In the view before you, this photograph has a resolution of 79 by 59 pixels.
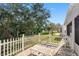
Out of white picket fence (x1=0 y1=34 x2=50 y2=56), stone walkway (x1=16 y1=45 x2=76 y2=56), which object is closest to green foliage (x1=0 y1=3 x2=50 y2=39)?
white picket fence (x1=0 y1=34 x2=50 y2=56)

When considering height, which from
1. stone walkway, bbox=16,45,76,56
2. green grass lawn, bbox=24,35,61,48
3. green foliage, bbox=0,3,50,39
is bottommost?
stone walkway, bbox=16,45,76,56

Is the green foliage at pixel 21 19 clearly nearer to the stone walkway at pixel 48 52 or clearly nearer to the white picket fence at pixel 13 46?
the white picket fence at pixel 13 46

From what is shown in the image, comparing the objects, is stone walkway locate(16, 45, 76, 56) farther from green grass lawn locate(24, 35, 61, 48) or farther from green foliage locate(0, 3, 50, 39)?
green foliage locate(0, 3, 50, 39)

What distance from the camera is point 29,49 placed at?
4238 mm

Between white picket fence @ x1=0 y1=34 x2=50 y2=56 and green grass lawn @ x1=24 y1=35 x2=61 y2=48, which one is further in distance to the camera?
green grass lawn @ x1=24 y1=35 x2=61 y2=48

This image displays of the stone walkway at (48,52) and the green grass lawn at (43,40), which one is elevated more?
the green grass lawn at (43,40)

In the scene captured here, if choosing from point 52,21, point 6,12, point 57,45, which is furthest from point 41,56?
point 6,12

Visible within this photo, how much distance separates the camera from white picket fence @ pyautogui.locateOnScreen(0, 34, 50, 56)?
4.11 meters

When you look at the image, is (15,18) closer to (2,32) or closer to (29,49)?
(2,32)

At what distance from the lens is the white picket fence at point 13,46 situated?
4105 mm

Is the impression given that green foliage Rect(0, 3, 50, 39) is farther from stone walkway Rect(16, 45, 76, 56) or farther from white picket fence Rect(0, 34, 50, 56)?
stone walkway Rect(16, 45, 76, 56)

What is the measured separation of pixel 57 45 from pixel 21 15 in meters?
1.00

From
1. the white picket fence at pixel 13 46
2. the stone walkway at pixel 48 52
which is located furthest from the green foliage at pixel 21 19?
the stone walkway at pixel 48 52

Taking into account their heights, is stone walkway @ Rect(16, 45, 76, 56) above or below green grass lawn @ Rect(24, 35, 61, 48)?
below
